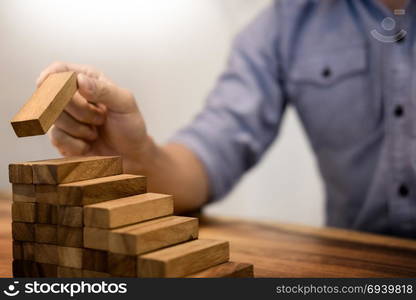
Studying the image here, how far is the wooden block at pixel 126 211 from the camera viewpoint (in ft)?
1.70

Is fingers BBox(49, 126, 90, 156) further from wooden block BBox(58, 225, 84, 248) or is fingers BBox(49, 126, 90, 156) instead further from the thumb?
wooden block BBox(58, 225, 84, 248)

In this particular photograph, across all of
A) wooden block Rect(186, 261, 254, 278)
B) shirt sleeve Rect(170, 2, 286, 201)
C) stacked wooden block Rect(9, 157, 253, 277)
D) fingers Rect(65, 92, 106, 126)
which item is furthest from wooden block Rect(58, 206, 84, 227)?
shirt sleeve Rect(170, 2, 286, 201)

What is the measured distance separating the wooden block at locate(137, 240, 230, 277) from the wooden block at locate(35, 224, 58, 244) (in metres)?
0.09

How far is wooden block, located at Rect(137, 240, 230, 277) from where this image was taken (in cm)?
50

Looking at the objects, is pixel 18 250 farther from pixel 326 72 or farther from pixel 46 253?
pixel 326 72

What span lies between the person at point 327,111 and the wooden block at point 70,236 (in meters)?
0.34

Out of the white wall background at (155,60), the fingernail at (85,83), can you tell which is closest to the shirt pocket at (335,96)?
the white wall background at (155,60)

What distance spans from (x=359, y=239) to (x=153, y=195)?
0.40m

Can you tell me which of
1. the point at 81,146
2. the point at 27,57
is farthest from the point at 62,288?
the point at 27,57

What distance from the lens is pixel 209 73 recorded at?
1.55m

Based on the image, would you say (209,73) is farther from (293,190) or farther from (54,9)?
(54,9)

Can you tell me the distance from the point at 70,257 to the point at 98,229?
0.16 ft

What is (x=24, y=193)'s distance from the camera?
22.4 inches

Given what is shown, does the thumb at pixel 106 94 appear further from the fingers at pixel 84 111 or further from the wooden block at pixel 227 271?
the wooden block at pixel 227 271
